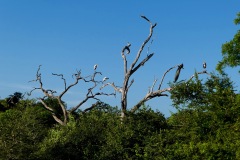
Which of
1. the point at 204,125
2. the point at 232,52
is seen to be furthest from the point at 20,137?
the point at 232,52

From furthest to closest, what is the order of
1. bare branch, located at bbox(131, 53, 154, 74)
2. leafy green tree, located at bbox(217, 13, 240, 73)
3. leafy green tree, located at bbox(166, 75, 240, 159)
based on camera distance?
bare branch, located at bbox(131, 53, 154, 74)
leafy green tree, located at bbox(217, 13, 240, 73)
leafy green tree, located at bbox(166, 75, 240, 159)

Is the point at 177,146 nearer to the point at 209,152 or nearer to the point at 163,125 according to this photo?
the point at 209,152

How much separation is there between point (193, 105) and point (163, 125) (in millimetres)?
3367

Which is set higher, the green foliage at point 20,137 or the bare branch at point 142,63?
the bare branch at point 142,63

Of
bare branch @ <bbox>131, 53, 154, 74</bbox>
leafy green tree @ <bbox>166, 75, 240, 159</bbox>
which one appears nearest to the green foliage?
leafy green tree @ <bbox>166, 75, 240, 159</bbox>

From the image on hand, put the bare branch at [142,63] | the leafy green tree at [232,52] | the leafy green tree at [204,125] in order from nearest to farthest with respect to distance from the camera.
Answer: the leafy green tree at [204,125] → the leafy green tree at [232,52] → the bare branch at [142,63]

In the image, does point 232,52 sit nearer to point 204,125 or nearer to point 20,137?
point 204,125

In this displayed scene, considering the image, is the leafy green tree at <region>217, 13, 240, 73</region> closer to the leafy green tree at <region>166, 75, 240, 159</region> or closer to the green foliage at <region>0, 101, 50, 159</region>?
the leafy green tree at <region>166, 75, 240, 159</region>

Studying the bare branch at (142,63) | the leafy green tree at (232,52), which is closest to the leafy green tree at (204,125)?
the leafy green tree at (232,52)

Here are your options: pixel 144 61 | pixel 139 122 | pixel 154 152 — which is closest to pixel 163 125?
pixel 139 122

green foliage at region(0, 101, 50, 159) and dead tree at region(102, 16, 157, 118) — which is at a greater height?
dead tree at region(102, 16, 157, 118)

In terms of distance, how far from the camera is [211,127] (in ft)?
102

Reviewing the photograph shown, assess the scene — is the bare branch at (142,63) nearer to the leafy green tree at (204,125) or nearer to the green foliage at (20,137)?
the leafy green tree at (204,125)

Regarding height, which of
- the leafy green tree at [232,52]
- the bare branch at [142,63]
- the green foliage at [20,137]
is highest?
the bare branch at [142,63]
